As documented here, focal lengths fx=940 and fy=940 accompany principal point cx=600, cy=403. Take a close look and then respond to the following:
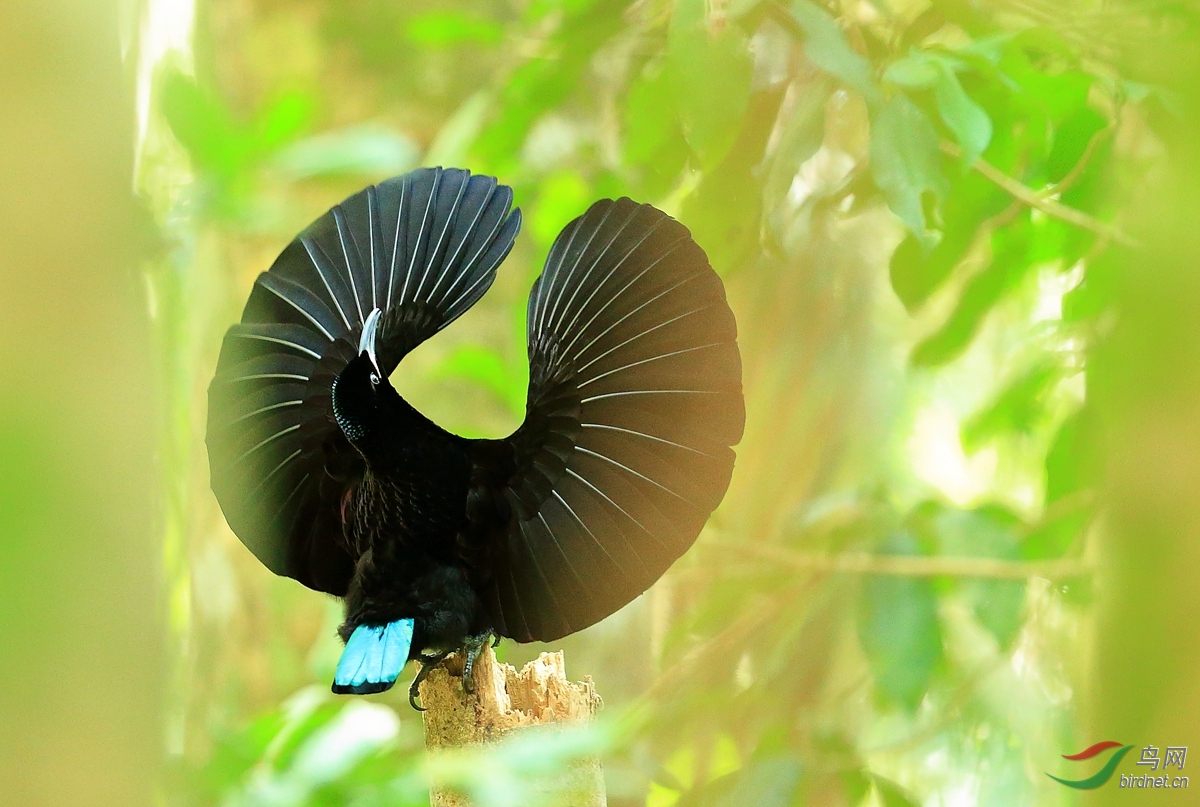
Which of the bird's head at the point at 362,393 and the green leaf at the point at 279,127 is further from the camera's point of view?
the green leaf at the point at 279,127

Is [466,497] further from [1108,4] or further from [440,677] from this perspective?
[1108,4]

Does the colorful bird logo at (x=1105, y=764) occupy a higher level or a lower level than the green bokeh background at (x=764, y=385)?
lower

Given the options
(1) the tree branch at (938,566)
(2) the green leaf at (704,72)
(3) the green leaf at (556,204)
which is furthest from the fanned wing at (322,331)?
(1) the tree branch at (938,566)

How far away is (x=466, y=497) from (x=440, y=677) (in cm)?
11

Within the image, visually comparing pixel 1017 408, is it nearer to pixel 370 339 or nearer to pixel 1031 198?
pixel 1031 198

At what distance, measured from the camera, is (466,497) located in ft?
1.69

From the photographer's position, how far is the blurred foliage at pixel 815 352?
64 cm

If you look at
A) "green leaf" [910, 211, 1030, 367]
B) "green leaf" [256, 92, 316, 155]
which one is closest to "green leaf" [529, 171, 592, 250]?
"green leaf" [256, 92, 316, 155]

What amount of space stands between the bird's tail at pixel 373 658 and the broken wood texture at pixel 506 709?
0.22 feet

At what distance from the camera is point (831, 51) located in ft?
2.06

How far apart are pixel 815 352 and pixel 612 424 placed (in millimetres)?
481

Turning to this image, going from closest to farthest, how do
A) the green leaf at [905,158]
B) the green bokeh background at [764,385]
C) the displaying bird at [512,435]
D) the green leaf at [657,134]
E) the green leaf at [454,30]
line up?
the green bokeh background at [764,385] < the displaying bird at [512,435] < the green leaf at [905,158] < the green leaf at [657,134] < the green leaf at [454,30]

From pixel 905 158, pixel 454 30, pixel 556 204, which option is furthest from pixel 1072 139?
pixel 454 30

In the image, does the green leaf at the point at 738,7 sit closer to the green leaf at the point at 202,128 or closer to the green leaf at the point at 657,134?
the green leaf at the point at 657,134
